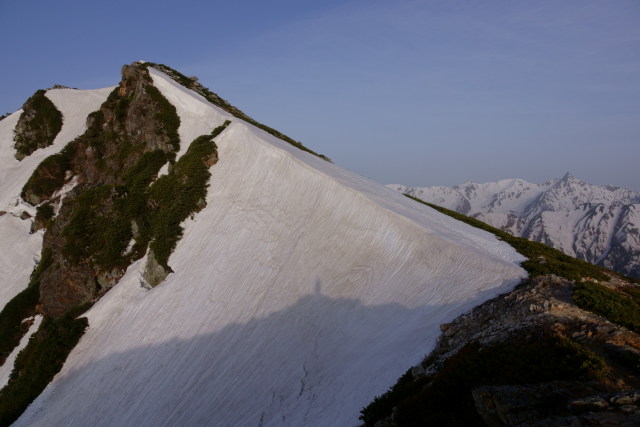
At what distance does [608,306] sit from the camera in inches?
575

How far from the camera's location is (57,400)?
2700 centimetres

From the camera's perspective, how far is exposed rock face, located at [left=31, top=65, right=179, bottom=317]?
117 feet

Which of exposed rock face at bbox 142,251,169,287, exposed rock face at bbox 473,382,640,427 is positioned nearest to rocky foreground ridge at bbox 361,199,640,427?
exposed rock face at bbox 473,382,640,427

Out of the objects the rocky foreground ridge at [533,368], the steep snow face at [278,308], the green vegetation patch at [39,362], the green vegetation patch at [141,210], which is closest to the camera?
the rocky foreground ridge at [533,368]

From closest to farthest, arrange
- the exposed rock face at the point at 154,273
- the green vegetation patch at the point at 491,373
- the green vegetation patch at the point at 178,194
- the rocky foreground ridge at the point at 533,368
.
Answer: the rocky foreground ridge at the point at 533,368 → the green vegetation patch at the point at 491,373 → the exposed rock face at the point at 154,273 → the green vegetation patch at the point at 178,194

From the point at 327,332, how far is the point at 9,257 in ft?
149

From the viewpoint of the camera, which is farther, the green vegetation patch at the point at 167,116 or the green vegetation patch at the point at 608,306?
the green vegetation patch at the point at 167,116

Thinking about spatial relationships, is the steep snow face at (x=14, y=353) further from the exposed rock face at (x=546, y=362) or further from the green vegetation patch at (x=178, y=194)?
the exposed rock face at (x=546, y=362)

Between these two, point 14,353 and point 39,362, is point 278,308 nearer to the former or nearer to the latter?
point 39,362

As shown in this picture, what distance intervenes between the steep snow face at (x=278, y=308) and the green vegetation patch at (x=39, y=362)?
85cm

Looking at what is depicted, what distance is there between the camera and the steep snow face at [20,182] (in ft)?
148

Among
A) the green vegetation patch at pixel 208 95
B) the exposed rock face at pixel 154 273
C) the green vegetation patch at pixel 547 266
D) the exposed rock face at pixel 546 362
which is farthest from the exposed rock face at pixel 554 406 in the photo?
the green vegetation patch at pixel 208 95

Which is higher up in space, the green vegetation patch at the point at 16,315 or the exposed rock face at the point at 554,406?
the exposed rock face at the point at 554,406

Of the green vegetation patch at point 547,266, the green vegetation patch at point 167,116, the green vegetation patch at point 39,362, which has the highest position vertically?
the green vegetation patch at point 547,266
